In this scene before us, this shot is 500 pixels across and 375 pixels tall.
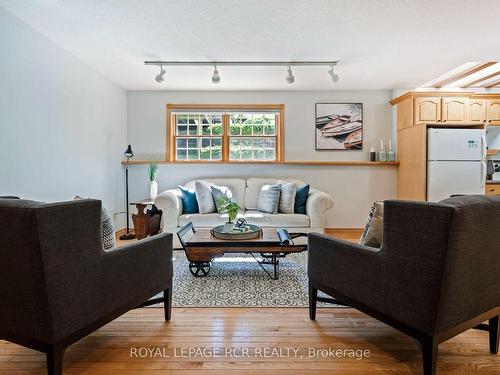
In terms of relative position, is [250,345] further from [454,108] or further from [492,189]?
[454,108]

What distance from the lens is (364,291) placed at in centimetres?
151

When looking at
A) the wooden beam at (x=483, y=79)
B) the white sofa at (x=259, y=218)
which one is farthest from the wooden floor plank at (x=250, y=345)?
the wooden beam at (x=483, y=79)

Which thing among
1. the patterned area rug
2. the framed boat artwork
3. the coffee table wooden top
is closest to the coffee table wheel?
the patterned area rug

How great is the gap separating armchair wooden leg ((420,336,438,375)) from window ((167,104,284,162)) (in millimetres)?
3587

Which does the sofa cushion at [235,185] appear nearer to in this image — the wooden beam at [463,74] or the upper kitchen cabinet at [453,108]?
the upper kitchen cabinet at [453,108]

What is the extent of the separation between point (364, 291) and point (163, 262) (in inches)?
48.4

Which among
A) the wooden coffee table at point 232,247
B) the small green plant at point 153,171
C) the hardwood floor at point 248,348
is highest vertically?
the small green plant at point 153,171

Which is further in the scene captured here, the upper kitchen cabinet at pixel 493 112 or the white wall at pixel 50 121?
the upper kitchen cabinet at pixel 493 112

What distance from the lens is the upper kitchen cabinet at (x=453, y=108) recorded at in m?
3.96

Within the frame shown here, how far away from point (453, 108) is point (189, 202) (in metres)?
3.94

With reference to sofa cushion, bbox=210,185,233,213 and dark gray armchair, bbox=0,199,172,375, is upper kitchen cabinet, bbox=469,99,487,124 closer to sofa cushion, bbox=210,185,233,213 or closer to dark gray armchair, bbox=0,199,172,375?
sofa cushion, bbox=210,185,233,213

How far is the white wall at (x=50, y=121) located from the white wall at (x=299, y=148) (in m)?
0.55

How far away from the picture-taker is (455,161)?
3.62 meters

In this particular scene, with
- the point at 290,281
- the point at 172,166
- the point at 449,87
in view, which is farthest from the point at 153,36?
the point at 449,87
